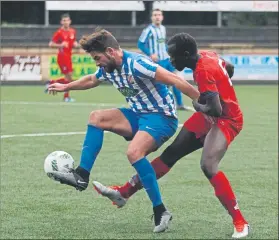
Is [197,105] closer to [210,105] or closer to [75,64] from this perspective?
[210,105]

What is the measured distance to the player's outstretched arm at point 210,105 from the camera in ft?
28.9

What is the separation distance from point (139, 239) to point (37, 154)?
5.46 meters

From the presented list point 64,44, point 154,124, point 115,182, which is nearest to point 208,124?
point 154,124

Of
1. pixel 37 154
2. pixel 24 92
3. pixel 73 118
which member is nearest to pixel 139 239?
pixel 37 154

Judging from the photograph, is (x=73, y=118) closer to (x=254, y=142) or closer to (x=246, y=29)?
(x=254, y=142)

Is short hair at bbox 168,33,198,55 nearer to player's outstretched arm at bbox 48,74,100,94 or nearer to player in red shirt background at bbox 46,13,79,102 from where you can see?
player's outstretched arm at bbox 48,74,100,94

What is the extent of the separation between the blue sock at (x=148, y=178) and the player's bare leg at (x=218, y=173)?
51 centimetres

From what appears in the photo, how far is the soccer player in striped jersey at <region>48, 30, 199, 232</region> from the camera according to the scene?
29.5ft

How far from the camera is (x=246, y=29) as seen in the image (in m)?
31.2

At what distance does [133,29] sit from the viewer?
30312mm

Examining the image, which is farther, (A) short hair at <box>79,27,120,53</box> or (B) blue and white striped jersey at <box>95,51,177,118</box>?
(B) blue and white striped jersey at <box>95,51,177,118</box>

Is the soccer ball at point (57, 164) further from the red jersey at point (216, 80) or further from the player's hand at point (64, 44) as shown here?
the player's hand at point (64, 44)

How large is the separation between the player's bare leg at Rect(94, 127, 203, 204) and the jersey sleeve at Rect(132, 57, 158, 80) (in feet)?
2.99

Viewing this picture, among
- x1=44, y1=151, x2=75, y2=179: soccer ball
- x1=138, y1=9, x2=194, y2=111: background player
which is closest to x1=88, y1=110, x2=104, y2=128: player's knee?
x1=44, y1=151, x2=75, y2=179: soccer ball
